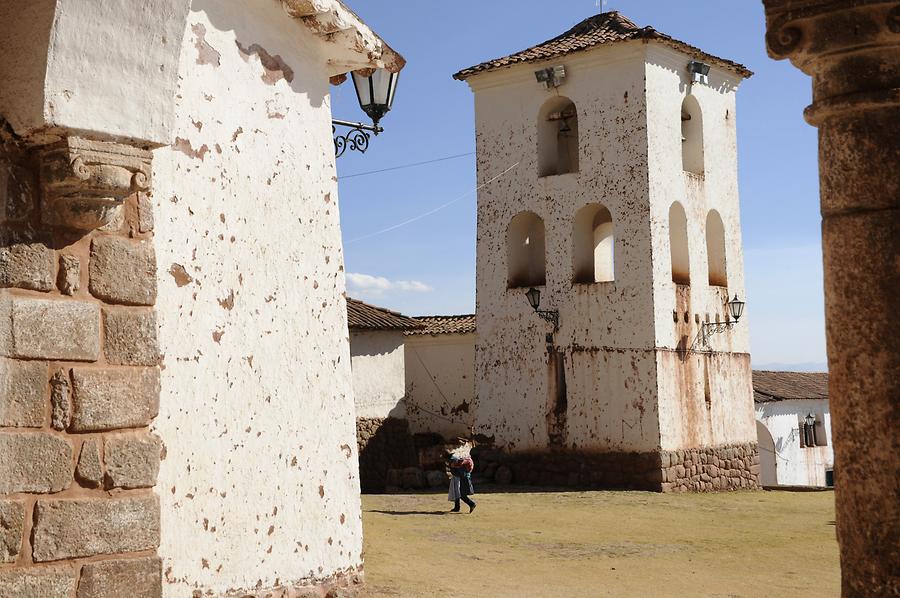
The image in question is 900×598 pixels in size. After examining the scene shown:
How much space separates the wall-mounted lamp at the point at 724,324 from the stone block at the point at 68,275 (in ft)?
55.9

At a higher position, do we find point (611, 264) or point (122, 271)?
point (611, 264)

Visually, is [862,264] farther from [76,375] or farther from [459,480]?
[459,480]

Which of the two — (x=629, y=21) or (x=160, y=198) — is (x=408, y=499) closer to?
(x=629, y=21)

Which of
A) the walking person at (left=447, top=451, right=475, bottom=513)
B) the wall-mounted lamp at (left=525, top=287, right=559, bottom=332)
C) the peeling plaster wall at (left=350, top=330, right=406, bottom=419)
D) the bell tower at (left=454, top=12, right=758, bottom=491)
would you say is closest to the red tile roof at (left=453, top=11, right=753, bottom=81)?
the bell tower at (left=454, top=12, right=758, bottom=491)

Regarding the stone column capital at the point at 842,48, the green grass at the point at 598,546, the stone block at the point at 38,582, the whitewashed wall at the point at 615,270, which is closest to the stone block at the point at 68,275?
the stone block at the point at 38,582

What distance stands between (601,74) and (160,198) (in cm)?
1439

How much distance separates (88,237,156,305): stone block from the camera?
3979mm

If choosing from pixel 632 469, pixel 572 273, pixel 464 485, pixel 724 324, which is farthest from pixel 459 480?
pixel 724 324

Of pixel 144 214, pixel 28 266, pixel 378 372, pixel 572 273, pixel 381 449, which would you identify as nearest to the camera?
pixel 28 266

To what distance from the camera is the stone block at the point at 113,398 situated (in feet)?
12.6

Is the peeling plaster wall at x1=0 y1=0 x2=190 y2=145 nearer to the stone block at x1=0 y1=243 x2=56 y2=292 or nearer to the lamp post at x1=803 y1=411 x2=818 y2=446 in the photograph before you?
the stone block at x1=0 y1=243 x2=56 y2=292

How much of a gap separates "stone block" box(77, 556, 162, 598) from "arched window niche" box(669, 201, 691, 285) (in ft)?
54.9

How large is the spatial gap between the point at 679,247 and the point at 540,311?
2861mm

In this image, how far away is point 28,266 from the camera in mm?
3775
